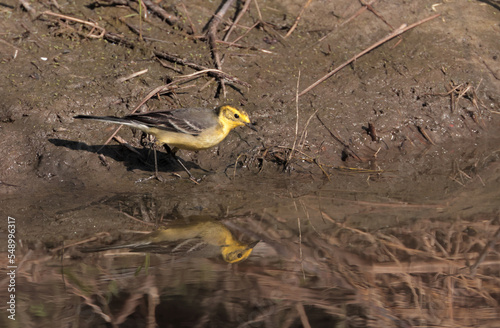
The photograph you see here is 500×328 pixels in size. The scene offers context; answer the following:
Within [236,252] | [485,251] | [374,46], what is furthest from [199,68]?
[485,251]

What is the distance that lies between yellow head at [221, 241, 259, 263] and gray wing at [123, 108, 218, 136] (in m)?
2.23

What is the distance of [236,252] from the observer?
18.8ft

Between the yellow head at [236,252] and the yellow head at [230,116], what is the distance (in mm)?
2381

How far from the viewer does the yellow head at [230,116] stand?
7871 mm

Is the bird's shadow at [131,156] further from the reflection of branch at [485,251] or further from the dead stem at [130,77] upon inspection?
the reflection of branch at [485,251]

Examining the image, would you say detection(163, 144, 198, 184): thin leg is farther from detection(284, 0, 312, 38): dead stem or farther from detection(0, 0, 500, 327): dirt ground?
detection(284, 0, 312, 38): dead stem

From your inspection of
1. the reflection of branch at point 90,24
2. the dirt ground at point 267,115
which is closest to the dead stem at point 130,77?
the dirt ground at point 267,115

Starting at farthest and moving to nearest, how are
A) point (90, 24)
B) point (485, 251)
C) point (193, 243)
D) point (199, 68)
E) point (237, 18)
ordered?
point (237, 18) < point (90, 24) < point (199, 68) < point (193, 243) < point (485, 251)

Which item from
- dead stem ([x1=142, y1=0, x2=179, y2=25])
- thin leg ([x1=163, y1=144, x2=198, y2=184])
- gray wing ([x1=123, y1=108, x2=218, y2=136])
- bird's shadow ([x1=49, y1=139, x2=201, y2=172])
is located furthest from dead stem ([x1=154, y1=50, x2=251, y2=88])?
bird's shadow ([x1=49, y1=139, x2=201, y2=172])

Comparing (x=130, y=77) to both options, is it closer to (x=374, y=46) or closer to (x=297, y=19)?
(x=297, y=19)

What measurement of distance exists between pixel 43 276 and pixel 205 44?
211 inches

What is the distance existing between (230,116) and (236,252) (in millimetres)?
2643

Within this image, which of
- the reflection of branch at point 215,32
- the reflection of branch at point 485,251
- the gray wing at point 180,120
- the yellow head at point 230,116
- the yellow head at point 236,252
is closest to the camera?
the reflection of branch at point 485,251

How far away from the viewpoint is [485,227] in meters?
6.27
